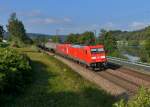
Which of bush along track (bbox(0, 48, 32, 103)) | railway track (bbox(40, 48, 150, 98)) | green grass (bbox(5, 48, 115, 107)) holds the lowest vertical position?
railway track (bbox(40, 48, 150, 98))

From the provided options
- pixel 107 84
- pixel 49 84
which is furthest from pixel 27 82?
pixel 107 84

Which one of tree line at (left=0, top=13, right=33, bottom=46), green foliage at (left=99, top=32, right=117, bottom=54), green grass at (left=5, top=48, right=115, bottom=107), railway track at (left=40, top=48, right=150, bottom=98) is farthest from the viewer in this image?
tree line at (left=0, top=13, right=33, bottom=46)

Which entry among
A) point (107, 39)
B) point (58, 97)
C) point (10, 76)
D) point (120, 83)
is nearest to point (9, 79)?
point (10, 76)

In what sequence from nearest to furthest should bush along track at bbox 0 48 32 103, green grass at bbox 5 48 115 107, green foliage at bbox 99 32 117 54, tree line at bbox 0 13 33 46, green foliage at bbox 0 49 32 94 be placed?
bush along track at bbox 0 48 32 103
green grass at bbox 5 48 115 107
green foliage at bbox 0 49 32 94
green foliage at bbox 99 32 117 54
tree line at bbox 0 13 33 46

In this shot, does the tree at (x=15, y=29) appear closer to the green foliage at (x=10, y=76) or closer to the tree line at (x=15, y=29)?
the tree line at (x=15, y=29)

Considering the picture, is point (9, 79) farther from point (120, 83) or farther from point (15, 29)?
point (15, 29)

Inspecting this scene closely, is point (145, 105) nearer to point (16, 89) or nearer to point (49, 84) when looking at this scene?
point (16, 89)

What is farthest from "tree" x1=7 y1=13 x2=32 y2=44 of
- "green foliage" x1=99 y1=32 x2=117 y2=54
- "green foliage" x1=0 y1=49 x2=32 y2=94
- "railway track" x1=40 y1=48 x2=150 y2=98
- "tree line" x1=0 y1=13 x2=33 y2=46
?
"green foliage" x1=0 y1=49 x2=32 y2=94

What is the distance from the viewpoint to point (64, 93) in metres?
21.7

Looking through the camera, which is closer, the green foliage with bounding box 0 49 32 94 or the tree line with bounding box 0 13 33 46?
the green foliage with bounding box 0 49 32 94

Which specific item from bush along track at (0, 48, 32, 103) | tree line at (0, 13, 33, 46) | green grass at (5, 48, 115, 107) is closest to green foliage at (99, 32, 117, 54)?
tree line at (0, 13, 33, 46)

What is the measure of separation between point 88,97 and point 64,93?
1561mm

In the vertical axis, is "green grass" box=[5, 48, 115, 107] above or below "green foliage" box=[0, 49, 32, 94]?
below

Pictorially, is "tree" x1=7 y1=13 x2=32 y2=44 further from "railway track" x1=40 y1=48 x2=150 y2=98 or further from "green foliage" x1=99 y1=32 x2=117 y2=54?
"railway track" x1=40 y1=48 x2=150 y2=98
